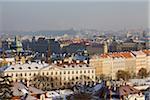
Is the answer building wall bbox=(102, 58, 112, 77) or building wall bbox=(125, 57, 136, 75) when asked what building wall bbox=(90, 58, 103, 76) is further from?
building wall bbox=(125, 57, 136, 75)

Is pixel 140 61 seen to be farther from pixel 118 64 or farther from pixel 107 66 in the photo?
pixel 107 66

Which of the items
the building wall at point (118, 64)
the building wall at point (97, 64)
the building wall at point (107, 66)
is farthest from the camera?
the building wall at point (118, 64)

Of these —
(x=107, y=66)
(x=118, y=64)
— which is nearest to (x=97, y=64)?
(x=107, y=66)

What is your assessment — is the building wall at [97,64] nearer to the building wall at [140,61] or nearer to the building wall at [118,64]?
the building wall at [118,64]

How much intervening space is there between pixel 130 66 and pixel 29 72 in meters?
2.57

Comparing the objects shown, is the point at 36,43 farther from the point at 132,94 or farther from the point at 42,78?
the point at 132,94

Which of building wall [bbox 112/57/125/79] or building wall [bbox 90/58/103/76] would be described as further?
building wall [bbox 112/57/125/79]

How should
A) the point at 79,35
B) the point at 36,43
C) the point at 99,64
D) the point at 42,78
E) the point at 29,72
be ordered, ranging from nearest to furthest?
1. the point at 42,78
2. the point at 29,72
3. the point at 99,64
4. the point at 36,43
5. the point at 79,35

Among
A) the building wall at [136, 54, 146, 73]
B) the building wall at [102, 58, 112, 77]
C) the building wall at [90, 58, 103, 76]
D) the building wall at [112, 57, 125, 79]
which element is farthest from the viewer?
the building wall at [136, 54, 146, 73]

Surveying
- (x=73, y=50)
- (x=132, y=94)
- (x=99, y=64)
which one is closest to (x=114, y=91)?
(x=132, y=94)

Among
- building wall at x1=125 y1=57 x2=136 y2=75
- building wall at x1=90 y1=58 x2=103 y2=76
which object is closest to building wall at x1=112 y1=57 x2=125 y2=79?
building wall at x1=125 y1=57 x2=136 y2=75

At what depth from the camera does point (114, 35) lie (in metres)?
17.1

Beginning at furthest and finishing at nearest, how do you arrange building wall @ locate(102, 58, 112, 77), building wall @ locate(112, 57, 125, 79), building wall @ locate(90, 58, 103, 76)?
building wall @ locate(112, 57, 125, 79) < building wall @ locate(102, 58, 112, 77) < building wall @ locate(90, 58, 103, 76)

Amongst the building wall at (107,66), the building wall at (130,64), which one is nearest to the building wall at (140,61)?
the building wall at (130,64)
